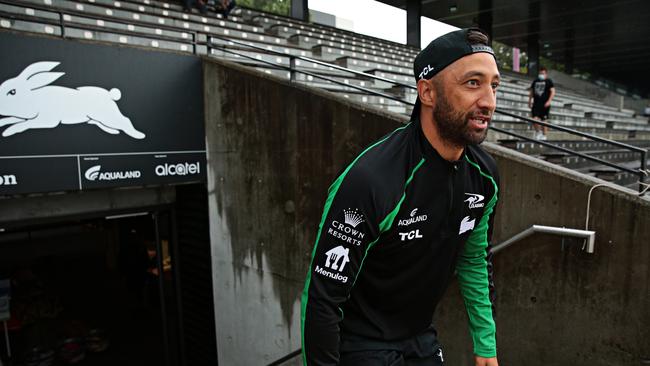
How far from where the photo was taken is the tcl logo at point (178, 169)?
5.88 metres

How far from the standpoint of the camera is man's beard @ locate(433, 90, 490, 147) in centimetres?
130

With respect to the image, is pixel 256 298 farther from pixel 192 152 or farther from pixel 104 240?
pixel 104 240

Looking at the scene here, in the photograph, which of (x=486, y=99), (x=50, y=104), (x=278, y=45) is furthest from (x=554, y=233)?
(x=278, y=45)

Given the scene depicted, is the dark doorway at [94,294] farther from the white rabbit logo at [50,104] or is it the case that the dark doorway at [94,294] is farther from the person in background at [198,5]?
the person in background at [198,5]

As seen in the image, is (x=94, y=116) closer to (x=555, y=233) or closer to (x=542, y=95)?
(x=555, y=233)

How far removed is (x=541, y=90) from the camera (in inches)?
314

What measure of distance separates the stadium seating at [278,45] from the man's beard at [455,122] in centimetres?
237

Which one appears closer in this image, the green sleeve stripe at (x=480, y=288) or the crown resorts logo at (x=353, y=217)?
the crown resorts logo at (x=353, y=217)

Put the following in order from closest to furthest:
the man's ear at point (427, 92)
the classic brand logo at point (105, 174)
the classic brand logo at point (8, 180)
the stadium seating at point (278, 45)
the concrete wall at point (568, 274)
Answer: the man's ear at point (427, 92) < the concrete wall at point (568, 274) < the classic brand logo at point (8, 180) < the classic brand logo at point (105, 174) < the stadium seating at point (278, 45)

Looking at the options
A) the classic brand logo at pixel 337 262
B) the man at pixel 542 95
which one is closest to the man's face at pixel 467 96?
the classic brand logo at pixel 337 262

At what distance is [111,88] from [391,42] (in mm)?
13340

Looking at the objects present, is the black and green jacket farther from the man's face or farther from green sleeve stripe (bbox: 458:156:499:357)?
the man's face

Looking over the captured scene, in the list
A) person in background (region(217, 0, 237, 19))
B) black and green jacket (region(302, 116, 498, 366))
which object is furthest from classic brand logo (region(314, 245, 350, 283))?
person in background (region(217, 0, 237, 19))

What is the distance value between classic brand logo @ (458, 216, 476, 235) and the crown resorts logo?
0.47 m
